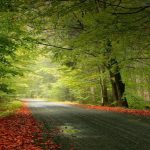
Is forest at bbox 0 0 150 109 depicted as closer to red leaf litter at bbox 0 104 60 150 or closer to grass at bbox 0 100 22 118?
grass at bbox 0 100 22 118

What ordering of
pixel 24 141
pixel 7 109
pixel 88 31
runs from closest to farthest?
pixel 24 141 < pixel 88 31 < pixel 7 109

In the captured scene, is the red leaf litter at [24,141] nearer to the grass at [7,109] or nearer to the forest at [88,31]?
the forest at [88,31]

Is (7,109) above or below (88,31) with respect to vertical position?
below

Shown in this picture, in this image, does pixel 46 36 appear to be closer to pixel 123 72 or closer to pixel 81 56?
pixel 81 56

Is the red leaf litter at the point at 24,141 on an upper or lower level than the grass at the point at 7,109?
lower

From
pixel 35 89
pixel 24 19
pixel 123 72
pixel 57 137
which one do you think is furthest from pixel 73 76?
pixel 35 89

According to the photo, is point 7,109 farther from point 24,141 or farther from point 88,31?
point 24,141

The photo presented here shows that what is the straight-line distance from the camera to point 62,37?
75.3ft

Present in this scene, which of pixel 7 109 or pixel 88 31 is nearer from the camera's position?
pixel 88 31

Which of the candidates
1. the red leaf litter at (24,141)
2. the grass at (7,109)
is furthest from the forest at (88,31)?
the red leaf litter at (24,141)

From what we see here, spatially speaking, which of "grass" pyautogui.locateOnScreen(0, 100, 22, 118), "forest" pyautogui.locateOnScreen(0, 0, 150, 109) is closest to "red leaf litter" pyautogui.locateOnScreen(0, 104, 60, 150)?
"forest" pyautogui.locateOnScreen(0, 0, 150, 109)

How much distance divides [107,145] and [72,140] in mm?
1392

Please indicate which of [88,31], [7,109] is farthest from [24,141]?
[7,109]

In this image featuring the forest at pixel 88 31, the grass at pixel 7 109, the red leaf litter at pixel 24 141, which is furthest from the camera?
the grass at pixel 7 109
